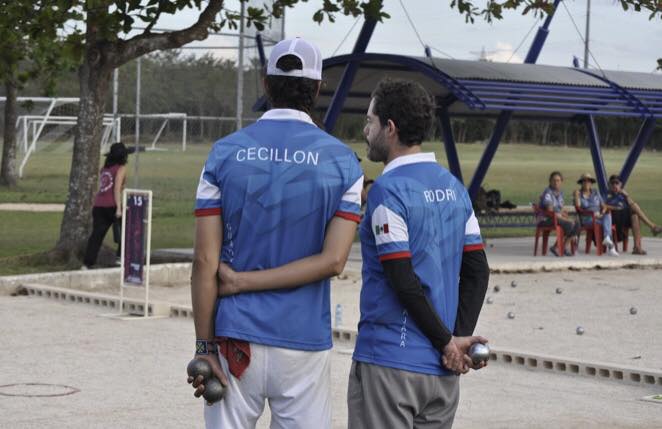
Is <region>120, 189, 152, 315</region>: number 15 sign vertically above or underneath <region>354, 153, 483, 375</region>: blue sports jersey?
underneath

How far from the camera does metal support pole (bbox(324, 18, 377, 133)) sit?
20.8 metres

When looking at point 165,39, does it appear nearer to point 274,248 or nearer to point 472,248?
point 472,248

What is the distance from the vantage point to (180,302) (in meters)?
14.3

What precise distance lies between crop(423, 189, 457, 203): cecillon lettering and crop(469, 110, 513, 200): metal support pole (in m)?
16.3

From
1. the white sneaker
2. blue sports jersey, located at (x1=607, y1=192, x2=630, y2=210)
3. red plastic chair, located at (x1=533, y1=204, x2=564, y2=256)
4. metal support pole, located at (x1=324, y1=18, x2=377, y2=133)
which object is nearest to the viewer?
red plastic chair, located at (x1=533, y1=204, x2=564, y2=256)

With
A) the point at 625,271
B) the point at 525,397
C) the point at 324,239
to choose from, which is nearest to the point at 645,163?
the point at 625,271

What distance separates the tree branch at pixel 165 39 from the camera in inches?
659

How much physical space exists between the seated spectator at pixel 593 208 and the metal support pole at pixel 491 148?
144 centimetres

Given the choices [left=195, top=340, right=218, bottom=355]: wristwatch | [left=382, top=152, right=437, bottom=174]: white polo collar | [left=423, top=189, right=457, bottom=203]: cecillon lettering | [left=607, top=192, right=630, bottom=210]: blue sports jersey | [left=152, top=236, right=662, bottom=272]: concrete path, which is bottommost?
[left=152, top=236, right=662, bottom=272]: concrete path

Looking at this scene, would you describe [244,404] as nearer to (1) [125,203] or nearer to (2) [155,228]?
(1) [125,203]

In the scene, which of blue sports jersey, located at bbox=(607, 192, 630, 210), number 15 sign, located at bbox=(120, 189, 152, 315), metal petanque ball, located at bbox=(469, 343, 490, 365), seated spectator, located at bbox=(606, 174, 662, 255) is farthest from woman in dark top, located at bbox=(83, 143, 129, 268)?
metal petanque ball, located at bbox=(469, 343, 490, 365)

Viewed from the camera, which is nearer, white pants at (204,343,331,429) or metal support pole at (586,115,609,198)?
white pants at (204,343,331,429)

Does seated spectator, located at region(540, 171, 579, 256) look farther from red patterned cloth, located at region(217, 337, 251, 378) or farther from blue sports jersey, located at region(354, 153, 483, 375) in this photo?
red patterned cloth, located at region(217, 337, 251, 378)

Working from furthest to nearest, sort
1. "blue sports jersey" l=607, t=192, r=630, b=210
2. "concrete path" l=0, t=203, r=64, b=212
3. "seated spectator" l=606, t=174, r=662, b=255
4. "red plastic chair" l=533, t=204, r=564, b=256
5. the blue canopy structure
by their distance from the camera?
"concrete path" l=0, t=203, r=64, b=212 < "blue sports jersey" l=607, t=192, r=630, b=210 < "seated spectator" l=606, t=174, r=662, b=255 < "red plastic chair" l=533, t=204, r=564, b=256 < the blue canopy structure
